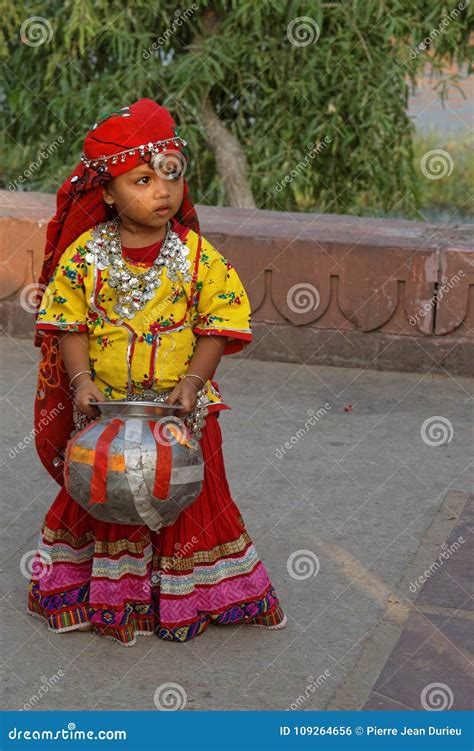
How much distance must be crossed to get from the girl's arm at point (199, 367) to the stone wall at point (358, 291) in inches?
98.1

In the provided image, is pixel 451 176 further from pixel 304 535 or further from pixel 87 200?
pixel 87 200

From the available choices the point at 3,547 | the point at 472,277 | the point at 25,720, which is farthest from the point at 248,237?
the point at 25,720

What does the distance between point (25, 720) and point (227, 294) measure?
1328 mm

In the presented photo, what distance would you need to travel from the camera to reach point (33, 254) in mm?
6871

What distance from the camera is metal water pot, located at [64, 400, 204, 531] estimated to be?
12.4 ft

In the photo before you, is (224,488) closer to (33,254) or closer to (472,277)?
(472,277)

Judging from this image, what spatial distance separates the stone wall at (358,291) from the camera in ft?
21.0
